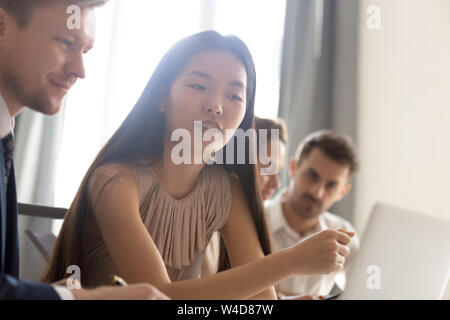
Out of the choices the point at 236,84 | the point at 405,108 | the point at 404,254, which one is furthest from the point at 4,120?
the point at 405,108

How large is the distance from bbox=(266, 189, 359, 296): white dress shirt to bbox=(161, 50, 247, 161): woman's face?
3.15 feet

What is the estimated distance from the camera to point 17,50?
0.65 metres

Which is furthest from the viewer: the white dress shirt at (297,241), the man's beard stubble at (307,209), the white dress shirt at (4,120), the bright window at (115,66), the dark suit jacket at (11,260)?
the bright window at (115,66)

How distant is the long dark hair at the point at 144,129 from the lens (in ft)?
2.63

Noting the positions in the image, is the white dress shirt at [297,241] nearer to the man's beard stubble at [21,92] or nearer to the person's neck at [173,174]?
the person's neck at [173,174]

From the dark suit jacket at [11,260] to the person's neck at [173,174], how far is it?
0.78 ft

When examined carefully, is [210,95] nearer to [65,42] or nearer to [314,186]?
[65,42]

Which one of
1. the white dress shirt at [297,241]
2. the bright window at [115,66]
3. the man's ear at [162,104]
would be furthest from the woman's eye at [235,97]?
the bright window at [115,66]

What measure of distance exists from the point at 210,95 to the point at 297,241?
1381 millimetres

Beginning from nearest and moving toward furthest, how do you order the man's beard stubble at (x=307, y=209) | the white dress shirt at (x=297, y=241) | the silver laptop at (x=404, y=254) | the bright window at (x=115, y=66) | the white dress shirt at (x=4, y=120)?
the white dress shirt at (x=4, y=120)
the silver laptop at (x=404, y=254)
the white dress shirt at (x=297, y=241)
the man's beard stubble at (x=307, y=209)
the bright window at (x=115, y=66)

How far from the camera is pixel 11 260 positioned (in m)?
0.71
